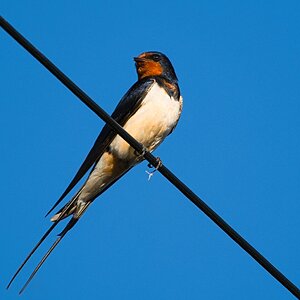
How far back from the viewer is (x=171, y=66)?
18.4ft

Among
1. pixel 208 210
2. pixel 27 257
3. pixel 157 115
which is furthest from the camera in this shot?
pixel 157 115

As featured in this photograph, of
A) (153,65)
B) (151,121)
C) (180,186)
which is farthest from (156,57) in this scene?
(180,186)

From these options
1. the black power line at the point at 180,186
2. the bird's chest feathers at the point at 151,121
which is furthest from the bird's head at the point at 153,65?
the black power line at the point at 180,186

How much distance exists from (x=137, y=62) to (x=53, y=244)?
1776 mm

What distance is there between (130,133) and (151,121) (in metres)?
0.16

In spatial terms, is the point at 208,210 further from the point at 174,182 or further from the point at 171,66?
the point at 171,66

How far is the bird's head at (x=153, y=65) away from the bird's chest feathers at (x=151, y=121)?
0.50m

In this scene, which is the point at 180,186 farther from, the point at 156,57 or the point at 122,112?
the point at 156,57

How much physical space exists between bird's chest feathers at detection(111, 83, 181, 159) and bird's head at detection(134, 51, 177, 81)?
0.50 meters

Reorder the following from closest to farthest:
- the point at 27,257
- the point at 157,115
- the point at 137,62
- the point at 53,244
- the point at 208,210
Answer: the point at 208,210 < the point at 27,257 < the point at 53,244 < the point at 157,115 < the point at 137,62

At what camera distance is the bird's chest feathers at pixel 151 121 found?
4.81 metres

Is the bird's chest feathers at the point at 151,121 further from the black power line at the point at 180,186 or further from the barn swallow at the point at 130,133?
the black power line at the point at 180,186

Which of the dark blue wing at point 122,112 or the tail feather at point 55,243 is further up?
the dark blue wing at point 122,112

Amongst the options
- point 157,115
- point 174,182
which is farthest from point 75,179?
point 174,182
